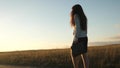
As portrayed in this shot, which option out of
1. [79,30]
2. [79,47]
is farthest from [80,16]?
[79,47]

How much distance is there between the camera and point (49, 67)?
1400 cm

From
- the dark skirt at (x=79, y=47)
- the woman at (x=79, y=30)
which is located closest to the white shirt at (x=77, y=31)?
the woman at (x=79, y=30)

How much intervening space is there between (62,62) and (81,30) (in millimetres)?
6230

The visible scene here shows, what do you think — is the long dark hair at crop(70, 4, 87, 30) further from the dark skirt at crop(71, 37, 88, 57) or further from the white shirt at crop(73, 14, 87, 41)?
the dark skirt at crop(71, 37, 88, 57)

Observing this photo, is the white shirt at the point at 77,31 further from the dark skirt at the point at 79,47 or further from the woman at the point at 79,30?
the dark skirt at the point at 79,47

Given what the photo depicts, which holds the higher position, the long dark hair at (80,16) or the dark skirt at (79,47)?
the long dark hair at (80,16)

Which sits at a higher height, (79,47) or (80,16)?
(80,16)

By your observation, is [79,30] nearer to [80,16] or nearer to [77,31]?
[77,31]

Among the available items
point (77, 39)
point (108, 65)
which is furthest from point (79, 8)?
point (108, 65)

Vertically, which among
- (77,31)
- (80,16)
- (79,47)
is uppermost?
(80,16)

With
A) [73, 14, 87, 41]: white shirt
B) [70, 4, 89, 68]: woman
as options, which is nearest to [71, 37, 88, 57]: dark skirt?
[70, 4, 89, 68]: woman

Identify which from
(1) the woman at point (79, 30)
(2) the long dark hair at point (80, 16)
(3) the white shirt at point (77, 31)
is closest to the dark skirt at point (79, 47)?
(1) the woman at point (79, 30)

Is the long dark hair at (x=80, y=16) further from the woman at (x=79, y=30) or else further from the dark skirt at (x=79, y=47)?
the dark skirt at (x=79, y=47)

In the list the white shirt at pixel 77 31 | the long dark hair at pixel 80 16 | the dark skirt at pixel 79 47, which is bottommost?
the dark skirt at pixel 79 47
